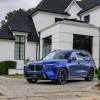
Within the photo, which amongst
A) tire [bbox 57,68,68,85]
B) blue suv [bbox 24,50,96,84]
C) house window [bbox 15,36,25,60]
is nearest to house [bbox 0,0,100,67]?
house window [bbox 15,36,25,60]

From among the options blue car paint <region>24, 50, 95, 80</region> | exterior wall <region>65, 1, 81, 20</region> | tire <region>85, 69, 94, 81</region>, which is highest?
exterior wall <region>65, 1, 81, 20</region>

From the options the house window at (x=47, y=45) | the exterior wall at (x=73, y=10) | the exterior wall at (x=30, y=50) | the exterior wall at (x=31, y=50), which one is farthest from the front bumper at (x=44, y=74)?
the exterior wall at (x=73, y=10)

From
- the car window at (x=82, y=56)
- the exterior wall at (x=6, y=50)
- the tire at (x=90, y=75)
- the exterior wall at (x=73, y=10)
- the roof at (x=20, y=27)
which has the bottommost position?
the tire at (x=90, y=75)

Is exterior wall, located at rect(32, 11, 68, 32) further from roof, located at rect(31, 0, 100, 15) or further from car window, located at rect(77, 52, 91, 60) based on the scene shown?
car window, located at rect(77, 52, 91, 60)

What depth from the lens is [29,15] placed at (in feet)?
141

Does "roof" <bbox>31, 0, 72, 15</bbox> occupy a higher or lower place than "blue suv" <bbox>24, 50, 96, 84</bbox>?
higher

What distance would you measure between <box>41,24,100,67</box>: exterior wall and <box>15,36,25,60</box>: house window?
199 inches

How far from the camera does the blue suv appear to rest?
17594mm

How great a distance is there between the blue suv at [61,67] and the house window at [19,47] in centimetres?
1848

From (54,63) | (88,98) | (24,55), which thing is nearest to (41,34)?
(24,55)

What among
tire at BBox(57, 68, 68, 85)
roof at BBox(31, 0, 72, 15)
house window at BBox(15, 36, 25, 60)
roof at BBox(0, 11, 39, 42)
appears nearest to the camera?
tire at BBox(57, 68, 68, 85)

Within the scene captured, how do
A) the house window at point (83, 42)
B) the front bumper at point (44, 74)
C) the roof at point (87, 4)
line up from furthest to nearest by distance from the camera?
the roof at point (87, 4), the house window at point (83, 42), the front bumper at point (44, 74)

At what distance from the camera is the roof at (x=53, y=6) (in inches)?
1614

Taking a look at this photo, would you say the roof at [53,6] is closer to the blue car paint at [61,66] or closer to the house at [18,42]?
the house at [18,42]
